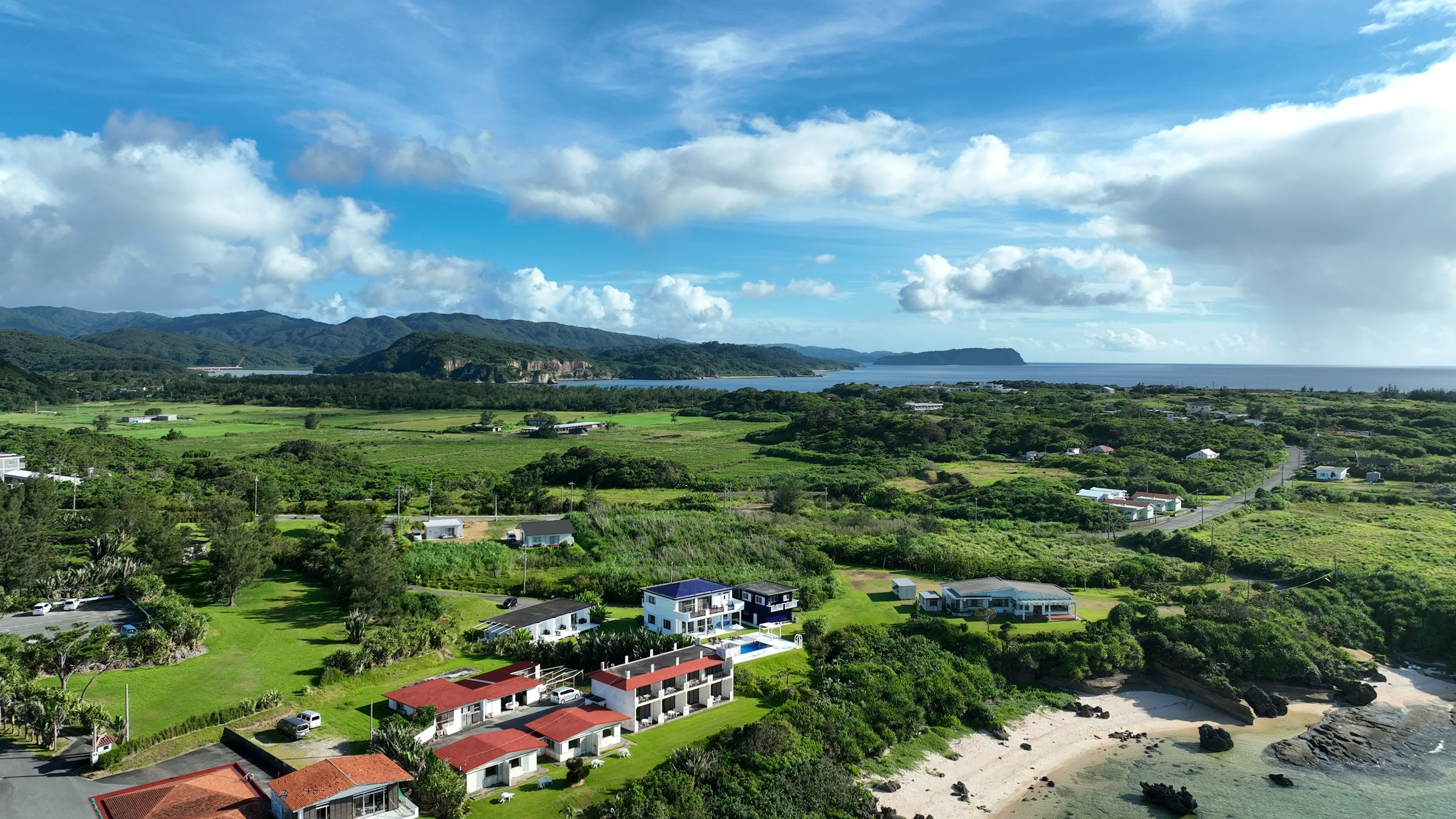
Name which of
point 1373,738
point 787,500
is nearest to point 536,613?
point 787,500

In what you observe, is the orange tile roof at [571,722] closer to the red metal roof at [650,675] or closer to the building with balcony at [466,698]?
the red metal roof at [650,675]

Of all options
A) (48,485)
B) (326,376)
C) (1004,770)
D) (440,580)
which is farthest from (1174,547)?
(326,376)

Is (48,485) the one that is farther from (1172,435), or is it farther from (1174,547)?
(1172,435)

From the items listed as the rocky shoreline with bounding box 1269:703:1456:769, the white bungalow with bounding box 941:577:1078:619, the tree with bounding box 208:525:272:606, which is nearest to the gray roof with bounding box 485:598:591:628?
the tree with bounding box 208:525:272:606

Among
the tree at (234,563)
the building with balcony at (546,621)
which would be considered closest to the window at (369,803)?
the building with balcony at (546,621)

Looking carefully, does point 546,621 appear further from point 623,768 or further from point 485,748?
point 623,768

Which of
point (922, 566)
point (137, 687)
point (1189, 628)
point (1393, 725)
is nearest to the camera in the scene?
point (137, 687)
